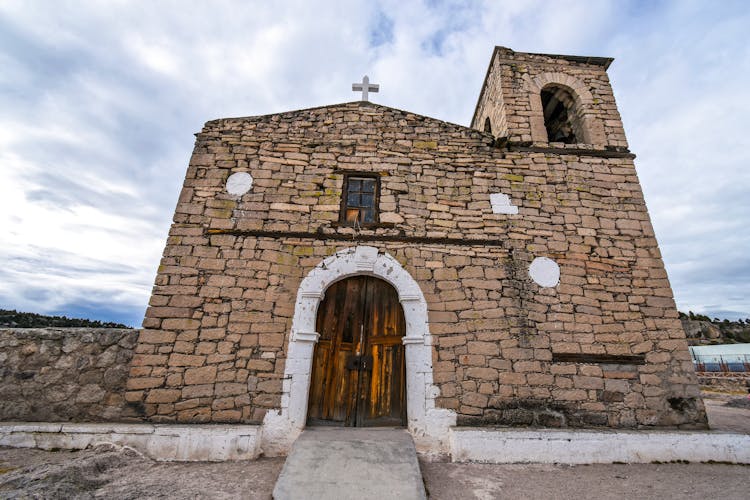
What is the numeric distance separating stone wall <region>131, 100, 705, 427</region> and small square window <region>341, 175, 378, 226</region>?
14 cm

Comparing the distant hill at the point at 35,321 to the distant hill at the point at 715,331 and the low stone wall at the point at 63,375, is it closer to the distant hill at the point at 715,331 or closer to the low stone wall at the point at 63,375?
the low stone wall at the point at 63,375

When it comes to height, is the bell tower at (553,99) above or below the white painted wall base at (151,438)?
above

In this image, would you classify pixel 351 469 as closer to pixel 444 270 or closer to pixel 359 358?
pixel 359 358

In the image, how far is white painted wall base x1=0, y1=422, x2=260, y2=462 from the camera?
335 cm

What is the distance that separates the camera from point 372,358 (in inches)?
167

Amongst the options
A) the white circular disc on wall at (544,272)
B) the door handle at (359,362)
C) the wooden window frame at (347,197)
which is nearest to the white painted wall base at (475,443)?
the door handle at (359,362)

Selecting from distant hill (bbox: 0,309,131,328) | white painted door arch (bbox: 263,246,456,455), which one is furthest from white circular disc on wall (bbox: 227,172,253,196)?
distant hill (bbox: 0,309,131,328)

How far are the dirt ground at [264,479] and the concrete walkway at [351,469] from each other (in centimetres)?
30

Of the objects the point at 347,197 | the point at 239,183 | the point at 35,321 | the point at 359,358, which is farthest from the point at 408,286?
the point at 35,321

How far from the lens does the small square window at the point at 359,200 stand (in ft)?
16.0

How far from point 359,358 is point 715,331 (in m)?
22.9

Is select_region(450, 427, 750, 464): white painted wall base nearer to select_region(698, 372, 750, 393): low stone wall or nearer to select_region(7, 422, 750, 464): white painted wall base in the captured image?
select_region(7, 422, 750, 464): white painted wall base

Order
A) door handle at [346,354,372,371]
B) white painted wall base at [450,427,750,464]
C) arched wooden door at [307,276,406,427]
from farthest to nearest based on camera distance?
door handle at [346,354,372,371] → arched wooden door at [307,276,406,427] → white painted wall base at [450,427,750,464]

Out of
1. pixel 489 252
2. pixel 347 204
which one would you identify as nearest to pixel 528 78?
pixel 489 252
